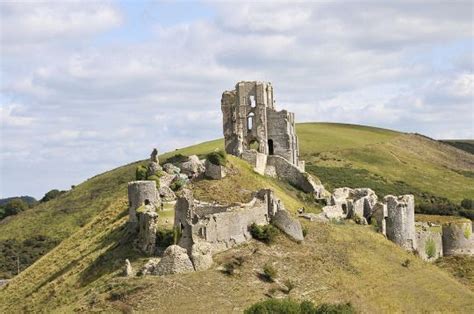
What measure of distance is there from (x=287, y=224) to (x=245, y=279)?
31.6 feet

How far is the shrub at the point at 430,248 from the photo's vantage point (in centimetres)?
8906

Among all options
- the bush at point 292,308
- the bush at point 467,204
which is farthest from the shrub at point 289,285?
the bush at point 467,204

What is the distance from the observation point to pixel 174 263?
194ft

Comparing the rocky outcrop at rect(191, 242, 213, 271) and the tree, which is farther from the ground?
the rocky outcrop at rect(191, 242, 213, 271)

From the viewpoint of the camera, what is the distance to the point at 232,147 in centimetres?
9600

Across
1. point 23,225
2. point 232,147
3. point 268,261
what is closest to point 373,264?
point 268,261

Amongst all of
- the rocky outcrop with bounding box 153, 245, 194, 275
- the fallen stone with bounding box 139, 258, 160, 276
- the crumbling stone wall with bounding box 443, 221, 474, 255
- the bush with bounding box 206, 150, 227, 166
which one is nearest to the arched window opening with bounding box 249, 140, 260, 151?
the bush with bounding box 206, 150, 227, 166

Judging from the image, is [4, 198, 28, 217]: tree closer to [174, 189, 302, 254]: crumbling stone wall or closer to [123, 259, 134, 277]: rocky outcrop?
[174, 189, 302, 254]: crumbling stone wall

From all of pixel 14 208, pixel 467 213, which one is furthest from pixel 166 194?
pixel 14 208

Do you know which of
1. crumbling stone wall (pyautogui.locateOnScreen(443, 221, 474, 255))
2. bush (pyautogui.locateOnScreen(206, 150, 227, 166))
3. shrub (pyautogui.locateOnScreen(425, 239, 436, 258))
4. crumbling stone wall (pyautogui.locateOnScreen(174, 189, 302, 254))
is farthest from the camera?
crumbling stone wall (pyautogui.locateOnScreen(443, 221, 474, 255))

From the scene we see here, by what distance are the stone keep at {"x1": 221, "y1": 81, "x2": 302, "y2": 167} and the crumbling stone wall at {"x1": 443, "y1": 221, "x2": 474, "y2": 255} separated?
17293mm

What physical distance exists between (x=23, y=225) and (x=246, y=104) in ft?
236

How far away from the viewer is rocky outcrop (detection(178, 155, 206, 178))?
274ft

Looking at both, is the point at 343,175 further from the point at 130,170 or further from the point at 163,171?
the point at 163,171
